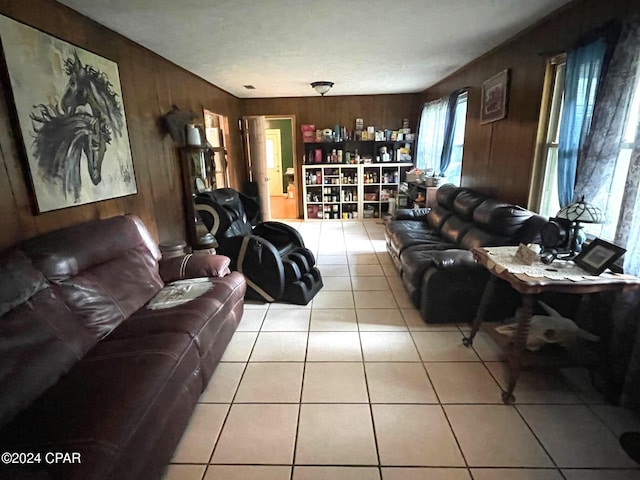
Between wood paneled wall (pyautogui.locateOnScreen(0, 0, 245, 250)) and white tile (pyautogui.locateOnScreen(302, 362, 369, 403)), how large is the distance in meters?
1.83

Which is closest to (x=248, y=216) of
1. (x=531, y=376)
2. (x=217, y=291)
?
(x=217, y=291)

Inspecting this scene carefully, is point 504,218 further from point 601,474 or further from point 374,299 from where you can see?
point 601,474

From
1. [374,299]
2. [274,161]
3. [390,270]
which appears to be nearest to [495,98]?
[390,270]

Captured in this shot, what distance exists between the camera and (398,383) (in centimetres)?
199

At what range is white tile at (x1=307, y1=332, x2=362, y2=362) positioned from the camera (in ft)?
7.34

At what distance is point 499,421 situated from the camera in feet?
5.59

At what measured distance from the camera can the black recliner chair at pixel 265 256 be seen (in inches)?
116

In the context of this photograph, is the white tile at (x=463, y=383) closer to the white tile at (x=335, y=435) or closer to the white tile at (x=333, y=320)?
the white tile at (x=335, y=435)

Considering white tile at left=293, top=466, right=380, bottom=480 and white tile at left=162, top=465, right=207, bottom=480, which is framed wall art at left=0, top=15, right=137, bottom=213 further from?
white tile at left=293, top=466, right=380, bottom=480

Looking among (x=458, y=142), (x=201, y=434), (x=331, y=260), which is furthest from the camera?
(x=458, y=142)

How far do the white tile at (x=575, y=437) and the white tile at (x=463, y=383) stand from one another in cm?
17

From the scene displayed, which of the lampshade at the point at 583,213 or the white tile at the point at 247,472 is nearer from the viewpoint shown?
the white tile at the point at 247,472

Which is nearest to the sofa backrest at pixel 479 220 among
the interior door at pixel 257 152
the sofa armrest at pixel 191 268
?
the sofa armrest at pixel 191 268

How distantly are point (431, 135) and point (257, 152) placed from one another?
308 cm
